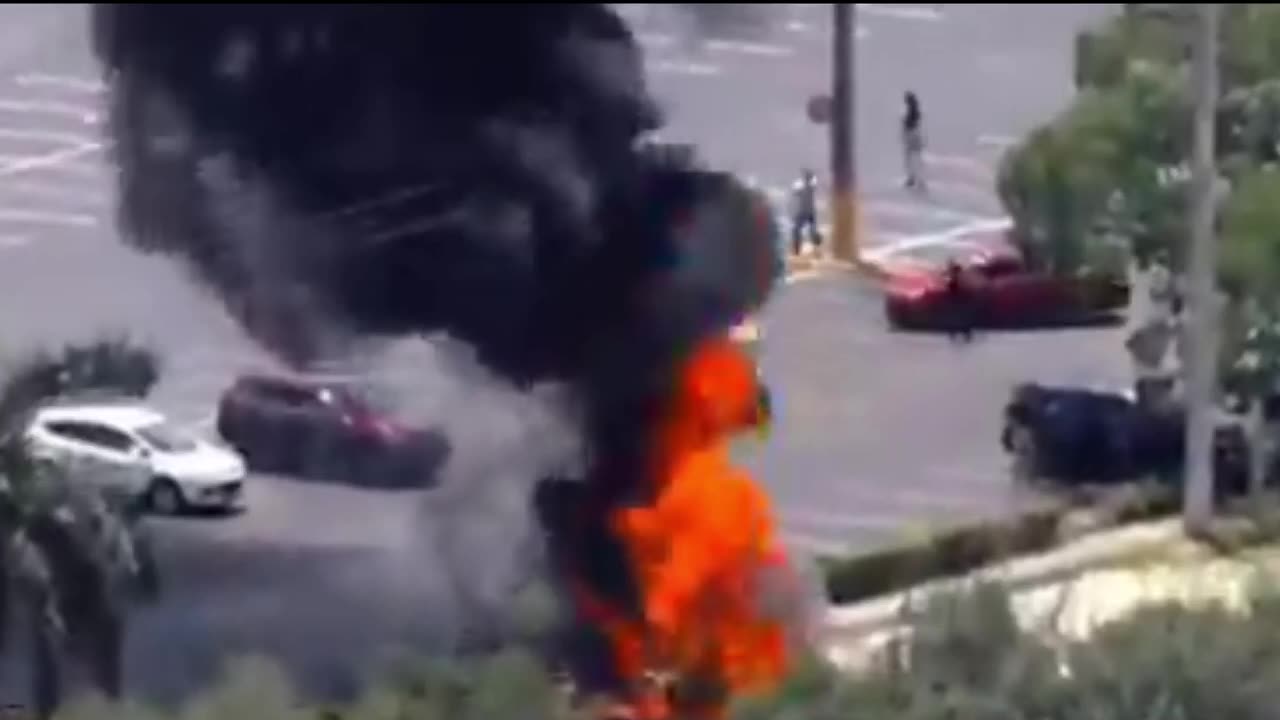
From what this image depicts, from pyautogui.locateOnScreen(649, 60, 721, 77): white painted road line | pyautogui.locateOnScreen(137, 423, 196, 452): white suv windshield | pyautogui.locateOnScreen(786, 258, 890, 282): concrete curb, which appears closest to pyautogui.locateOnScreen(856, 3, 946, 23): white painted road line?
pyautogui.locateOnScreen(786, 258, 890, 282): concrete curb

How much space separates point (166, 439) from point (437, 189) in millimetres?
824

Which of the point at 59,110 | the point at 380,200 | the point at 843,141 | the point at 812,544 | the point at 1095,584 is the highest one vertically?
the point at 59,110

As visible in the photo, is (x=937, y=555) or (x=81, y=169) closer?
(x=81, y=169)

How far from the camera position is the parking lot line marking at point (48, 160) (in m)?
5.69

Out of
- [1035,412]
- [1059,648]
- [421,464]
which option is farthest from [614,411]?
[1035,412]

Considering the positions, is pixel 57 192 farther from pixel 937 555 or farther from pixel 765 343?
pixel 937 555

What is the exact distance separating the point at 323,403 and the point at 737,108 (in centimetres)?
91

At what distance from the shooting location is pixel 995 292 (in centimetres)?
742

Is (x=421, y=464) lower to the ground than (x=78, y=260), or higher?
lower

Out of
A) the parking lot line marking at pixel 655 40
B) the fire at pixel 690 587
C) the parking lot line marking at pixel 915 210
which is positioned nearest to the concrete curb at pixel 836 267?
the parking lot line marking at pixel 915 210

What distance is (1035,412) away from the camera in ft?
25.4

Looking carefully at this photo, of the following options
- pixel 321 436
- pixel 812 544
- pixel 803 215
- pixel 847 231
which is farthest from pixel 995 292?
pixel 321 436

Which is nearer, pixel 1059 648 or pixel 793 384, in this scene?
pixel 1059 648

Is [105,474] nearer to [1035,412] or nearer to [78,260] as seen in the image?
[78,260]
